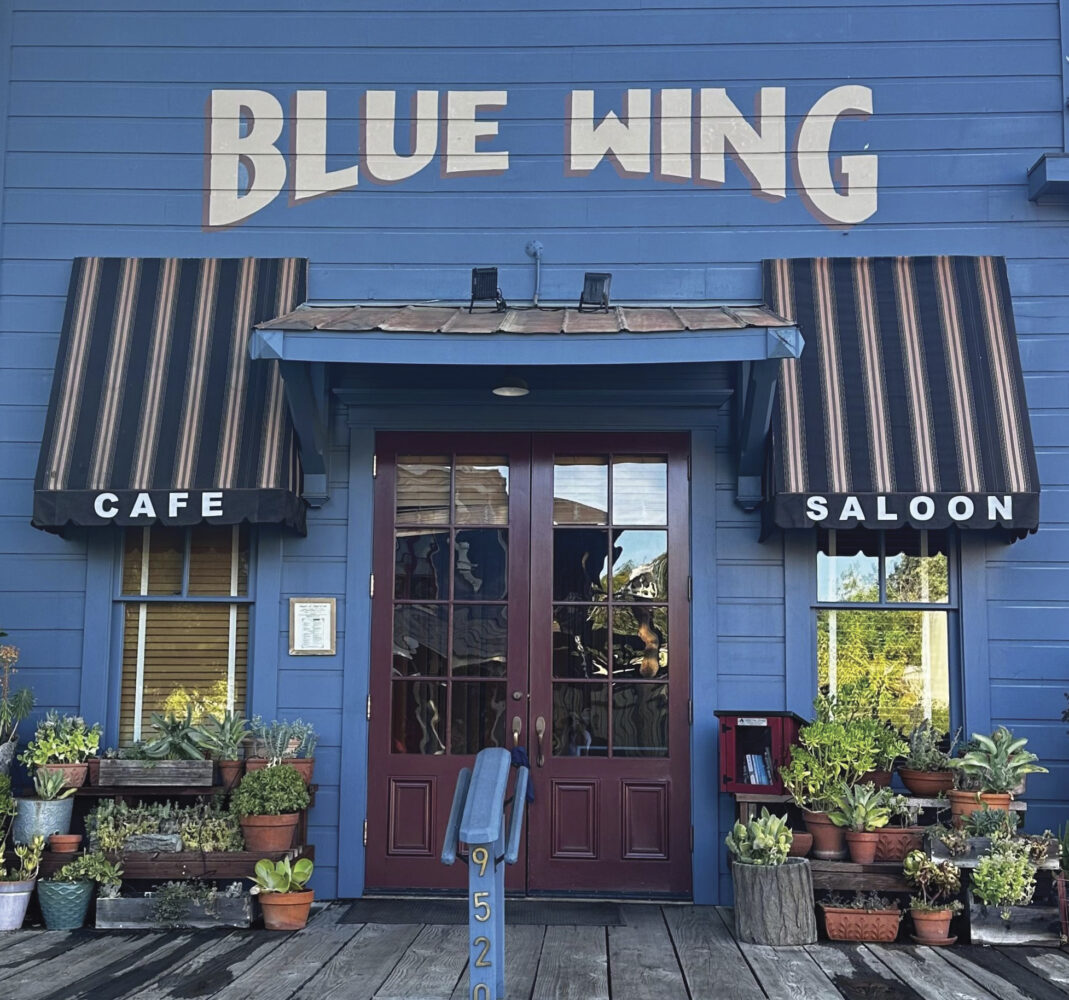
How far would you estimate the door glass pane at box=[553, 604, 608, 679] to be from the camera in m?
6.94

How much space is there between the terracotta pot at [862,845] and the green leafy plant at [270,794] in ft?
8.52

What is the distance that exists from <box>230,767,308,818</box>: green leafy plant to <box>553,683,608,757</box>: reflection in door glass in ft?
4.53

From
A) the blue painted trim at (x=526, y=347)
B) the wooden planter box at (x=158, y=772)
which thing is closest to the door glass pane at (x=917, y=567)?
the blue painted trim at (x=526, y=347)

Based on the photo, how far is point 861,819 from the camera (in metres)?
6.03

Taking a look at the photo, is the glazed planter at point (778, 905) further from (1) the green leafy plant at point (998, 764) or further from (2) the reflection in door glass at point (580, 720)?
(2) the reflection in door glass at point (580, 720)

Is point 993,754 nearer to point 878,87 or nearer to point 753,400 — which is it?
point 753,400

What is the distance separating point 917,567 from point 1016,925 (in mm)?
1883

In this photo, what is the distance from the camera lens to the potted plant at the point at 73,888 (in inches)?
241

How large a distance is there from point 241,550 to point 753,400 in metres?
2.86

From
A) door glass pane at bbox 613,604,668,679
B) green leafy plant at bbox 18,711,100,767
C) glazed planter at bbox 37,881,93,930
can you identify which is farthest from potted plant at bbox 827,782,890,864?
green leafy plant at bbox 18,711,100,767

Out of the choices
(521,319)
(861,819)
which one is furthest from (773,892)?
(521,319)

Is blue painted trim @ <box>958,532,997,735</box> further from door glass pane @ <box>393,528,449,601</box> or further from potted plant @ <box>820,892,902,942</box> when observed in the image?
door glass pane @ <box>393,528,449,601</box>

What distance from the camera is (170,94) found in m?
7.43

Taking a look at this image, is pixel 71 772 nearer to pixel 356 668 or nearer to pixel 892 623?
pixel 356 668
